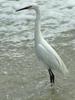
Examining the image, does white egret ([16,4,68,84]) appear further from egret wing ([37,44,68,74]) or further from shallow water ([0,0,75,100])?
shallow water ([0,0,75,100])

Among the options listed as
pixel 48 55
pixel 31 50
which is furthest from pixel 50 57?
pixel 31 50

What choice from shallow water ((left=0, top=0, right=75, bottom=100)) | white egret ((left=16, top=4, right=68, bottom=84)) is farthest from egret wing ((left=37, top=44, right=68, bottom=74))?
shallow water ((left=0, top=0, right=75, bottom=100))

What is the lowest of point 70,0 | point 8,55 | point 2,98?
point 2,98

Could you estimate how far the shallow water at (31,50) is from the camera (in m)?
6.11

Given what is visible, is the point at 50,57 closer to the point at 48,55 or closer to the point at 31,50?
the point at 48,55

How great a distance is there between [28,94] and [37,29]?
1095 millimetres

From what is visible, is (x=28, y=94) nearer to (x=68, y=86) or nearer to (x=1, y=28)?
(x=68, y=86)

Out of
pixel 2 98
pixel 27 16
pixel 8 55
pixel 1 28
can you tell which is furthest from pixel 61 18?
pixel 2 98

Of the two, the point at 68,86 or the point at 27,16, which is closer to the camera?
the point at 68,86

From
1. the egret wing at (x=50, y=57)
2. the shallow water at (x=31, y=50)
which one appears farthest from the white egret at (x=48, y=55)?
the shallow water at (x=31, y=50)

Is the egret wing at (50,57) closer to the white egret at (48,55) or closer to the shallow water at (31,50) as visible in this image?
the white egret at (48,55)

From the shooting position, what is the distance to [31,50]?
25.6 ft

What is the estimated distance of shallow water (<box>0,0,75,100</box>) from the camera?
A: 6.11 metres

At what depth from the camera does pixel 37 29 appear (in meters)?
6.20
